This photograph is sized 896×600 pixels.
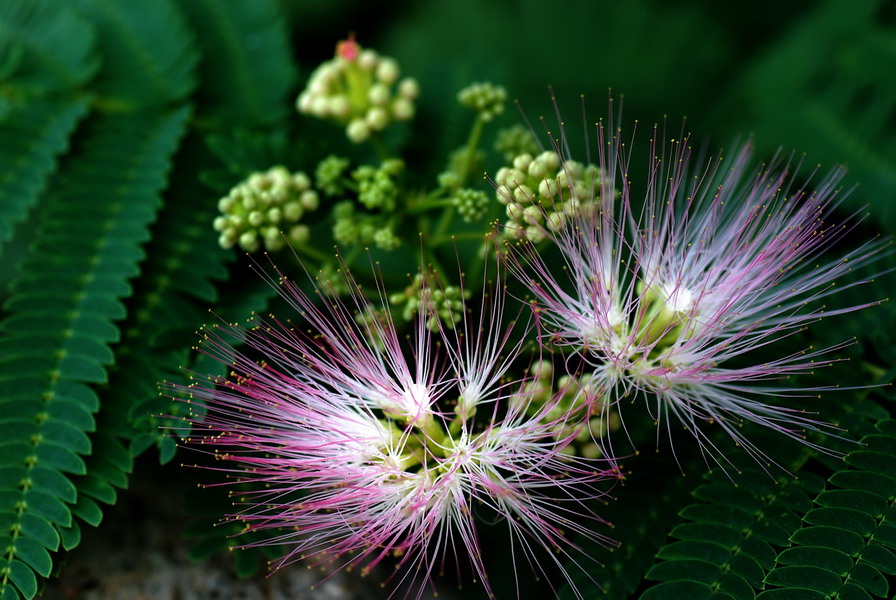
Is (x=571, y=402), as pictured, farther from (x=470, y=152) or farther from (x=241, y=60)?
(x=241, y=60)

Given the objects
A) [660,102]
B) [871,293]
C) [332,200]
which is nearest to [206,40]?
[332,200]

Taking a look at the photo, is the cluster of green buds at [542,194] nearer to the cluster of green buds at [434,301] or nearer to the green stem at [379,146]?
the cluster of green buds at [434,301]

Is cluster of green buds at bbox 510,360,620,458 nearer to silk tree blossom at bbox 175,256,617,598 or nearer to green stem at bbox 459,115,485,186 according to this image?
silk tree blossom at bbox 175,256,617,598

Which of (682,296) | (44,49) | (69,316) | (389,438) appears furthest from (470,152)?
(44,49)

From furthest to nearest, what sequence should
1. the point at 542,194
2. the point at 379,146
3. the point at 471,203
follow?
the point at 379,146 < the point at 471,203 < the point at 542,194

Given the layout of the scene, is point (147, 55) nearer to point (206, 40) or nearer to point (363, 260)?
point (206, 40)

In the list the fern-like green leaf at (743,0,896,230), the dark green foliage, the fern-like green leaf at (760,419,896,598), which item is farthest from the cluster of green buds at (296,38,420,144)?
the fern-like green leaf at (760,419,896,598)

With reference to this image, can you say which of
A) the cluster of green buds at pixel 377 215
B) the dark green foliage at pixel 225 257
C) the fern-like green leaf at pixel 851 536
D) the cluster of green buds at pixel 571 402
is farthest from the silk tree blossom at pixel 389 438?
the fern-like green leaf at pixel 851 536
